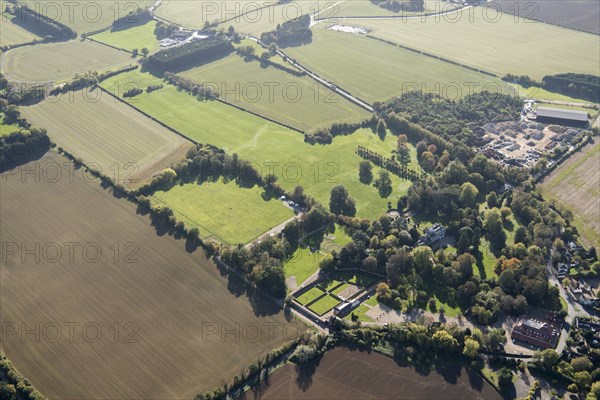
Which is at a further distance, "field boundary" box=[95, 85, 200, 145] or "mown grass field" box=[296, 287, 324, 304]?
"field boundary" box=[95, 85, 200, 145]

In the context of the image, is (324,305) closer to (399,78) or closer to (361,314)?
(361,314)

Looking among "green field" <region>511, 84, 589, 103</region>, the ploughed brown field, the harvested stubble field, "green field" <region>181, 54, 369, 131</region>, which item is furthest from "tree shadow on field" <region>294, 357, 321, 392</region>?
"green field" <region>511, 84, 589, 103</region>

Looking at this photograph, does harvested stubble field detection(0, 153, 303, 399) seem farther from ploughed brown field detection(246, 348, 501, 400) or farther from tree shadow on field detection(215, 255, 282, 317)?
ploughed brown field detection(246, 348, 501, 400)

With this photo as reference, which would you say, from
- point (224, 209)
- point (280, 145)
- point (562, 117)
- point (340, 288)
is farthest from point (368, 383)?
point (562, 117)

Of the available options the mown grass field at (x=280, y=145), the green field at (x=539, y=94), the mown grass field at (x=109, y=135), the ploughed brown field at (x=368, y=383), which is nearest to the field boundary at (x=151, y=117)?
the mown grass field at (x=109, y=135)

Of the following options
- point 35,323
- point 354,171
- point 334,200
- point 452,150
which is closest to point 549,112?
point 452,150

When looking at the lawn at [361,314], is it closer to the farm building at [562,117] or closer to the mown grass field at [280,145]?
the mown grass field at [280,145]

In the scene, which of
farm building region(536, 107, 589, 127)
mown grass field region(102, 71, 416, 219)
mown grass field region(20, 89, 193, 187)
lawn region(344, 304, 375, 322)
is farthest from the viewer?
farm building region(536, 107, 589, 127)
